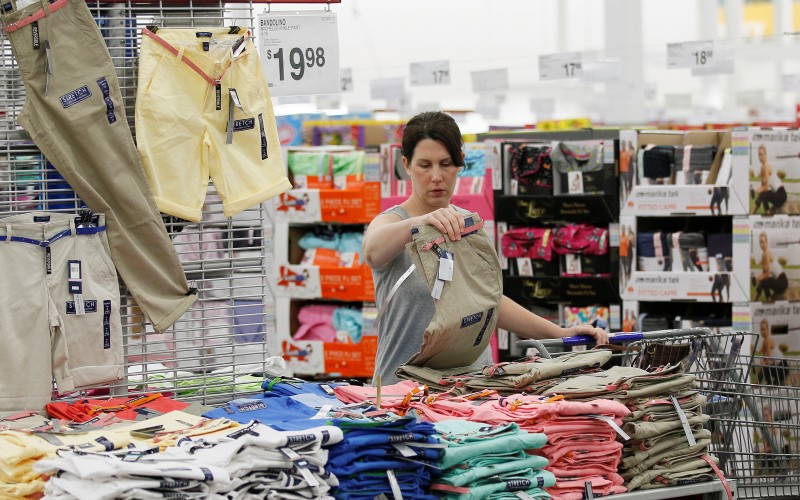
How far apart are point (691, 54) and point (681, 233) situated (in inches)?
127

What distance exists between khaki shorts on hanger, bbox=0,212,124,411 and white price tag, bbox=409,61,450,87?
8.14 m

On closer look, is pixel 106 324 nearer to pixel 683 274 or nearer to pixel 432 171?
pixel 432 171

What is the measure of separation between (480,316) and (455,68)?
2215 centimetres

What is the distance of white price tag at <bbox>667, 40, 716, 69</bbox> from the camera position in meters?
9.93

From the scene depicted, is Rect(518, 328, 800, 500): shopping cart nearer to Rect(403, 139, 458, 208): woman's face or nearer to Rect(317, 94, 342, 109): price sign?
Rect(403, 139, 458, 208): woman's face

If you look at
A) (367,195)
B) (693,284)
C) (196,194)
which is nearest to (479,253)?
(196,194)

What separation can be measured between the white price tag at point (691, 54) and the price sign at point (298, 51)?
250 inches

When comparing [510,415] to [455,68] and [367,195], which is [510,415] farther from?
[455,68]

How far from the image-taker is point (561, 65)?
34.9ft

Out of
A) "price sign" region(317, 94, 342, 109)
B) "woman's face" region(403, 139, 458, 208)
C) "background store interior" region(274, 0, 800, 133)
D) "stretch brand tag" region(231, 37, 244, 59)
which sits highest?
"background store interior" region(274, 0, 800, 133)

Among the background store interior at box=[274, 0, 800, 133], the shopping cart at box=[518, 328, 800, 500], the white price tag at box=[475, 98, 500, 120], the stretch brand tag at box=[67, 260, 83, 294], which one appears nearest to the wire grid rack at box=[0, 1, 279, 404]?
the stretch brand tag at box=[67, 260, 83, 294]

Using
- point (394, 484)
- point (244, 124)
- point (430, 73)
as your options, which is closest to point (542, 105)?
point (430, 73)

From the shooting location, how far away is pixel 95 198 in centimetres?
369

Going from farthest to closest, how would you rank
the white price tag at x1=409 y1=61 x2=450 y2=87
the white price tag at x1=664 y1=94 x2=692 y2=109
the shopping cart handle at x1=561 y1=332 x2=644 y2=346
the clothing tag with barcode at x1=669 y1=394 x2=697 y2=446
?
the white price tag at x1=664 y1=94 x2=692 y2=109 < the white price tag at x1=409 y1=61 x2=450 y2=87 < the shopping cart handle at x1=561 y1=332 x2=644 y2=346 < the clothing tag with barcode at x1=669 y1=394 x2=697 y2=446
